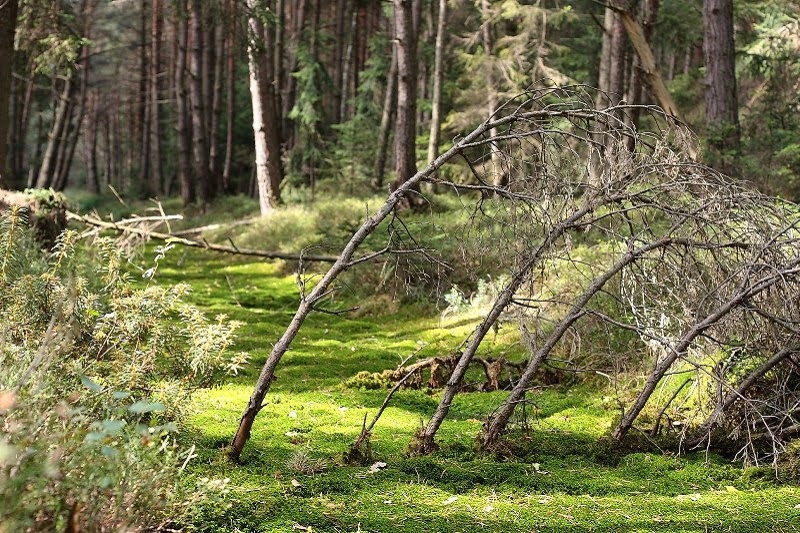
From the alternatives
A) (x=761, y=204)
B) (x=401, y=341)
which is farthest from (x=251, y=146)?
(x=761, y=204)

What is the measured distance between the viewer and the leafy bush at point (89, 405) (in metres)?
2.65

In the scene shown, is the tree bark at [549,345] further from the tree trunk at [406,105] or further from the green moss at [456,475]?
the tree trunk at [406,105]

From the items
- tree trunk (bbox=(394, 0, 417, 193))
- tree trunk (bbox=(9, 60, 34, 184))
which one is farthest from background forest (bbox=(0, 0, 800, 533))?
tree trunk (bbox=(9, 60, 34, 184))

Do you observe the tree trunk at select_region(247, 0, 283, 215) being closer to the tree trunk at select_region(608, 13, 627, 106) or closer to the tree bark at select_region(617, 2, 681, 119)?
the tree trunk at select_region(608, 13, 627, 106)

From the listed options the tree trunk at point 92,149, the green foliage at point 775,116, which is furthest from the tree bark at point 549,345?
the tree trunk at point 92,149

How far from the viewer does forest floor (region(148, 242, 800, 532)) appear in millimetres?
4094

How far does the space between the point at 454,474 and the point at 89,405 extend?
2.22 m

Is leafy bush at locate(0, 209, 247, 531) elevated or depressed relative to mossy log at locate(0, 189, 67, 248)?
depressed

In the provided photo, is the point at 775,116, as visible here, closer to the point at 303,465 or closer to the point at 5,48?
the point at 5,48

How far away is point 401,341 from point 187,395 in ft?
15.1

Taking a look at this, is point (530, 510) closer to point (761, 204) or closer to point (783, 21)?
point (761, 204)

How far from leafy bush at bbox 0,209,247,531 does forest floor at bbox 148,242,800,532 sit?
1.25ft

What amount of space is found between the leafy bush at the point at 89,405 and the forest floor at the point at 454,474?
381 mm

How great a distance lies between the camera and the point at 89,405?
13.8 feet
